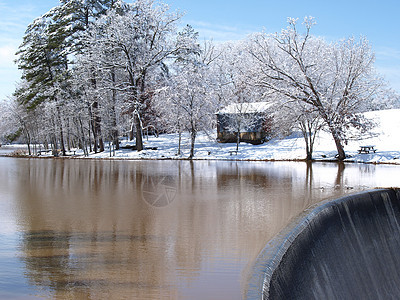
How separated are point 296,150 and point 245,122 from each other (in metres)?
7.22

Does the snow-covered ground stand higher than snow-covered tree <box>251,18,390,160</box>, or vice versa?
snow-covered tree <box>251,18,390,160</box>

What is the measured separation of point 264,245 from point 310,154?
73.8 feet

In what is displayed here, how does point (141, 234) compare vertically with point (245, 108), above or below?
below

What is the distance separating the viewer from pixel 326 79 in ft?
102

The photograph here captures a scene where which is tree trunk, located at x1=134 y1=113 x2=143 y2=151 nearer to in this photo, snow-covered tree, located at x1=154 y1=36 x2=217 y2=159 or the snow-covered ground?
the snow-covered ground

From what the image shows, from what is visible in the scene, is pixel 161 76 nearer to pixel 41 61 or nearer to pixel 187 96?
pixel 187 96

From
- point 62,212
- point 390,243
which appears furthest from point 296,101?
point 62,212

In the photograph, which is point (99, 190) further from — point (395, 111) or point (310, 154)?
point (395, 111)

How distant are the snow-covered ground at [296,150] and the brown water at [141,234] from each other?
12194 mm

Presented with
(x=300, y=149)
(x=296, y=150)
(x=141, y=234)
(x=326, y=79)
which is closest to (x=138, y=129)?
(x=296, y=150)

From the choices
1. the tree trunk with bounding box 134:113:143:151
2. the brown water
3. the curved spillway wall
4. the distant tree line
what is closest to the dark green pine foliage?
the distant tree line

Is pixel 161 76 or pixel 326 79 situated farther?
pixel 161 76

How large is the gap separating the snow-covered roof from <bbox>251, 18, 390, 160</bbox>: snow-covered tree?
25.5ft

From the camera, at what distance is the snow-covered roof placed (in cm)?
3867
